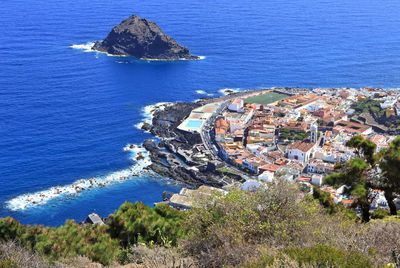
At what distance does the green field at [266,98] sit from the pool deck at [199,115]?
16.1 ft

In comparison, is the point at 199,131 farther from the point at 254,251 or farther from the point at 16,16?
the point at 16,16

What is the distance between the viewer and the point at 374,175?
16406 millimetres

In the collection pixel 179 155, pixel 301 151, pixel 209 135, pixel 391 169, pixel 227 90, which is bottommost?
pixel 179 155

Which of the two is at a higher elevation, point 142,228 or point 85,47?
point 85,47

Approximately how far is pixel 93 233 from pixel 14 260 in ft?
13.6

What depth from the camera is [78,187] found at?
3566 cm

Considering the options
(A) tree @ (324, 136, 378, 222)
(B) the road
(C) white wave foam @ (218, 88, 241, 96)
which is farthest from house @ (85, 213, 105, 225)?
(C) white wave foam @ (218, 88, 241, 96)

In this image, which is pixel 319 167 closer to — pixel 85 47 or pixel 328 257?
pixel 328 257

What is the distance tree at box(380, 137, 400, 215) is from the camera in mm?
15234

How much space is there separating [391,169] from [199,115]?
36.4 m

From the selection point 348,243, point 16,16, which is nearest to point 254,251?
point 348,243

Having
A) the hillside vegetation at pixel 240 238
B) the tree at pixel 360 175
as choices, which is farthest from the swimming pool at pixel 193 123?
the hillside vegetation at pixel 240 238

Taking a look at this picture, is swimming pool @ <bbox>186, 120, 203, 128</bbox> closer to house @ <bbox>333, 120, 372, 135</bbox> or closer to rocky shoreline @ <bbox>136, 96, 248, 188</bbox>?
rocky shoreline @ <bbox>136, 96, 248, 188</bbox>

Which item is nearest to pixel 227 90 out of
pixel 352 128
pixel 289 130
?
pixel 289 130
